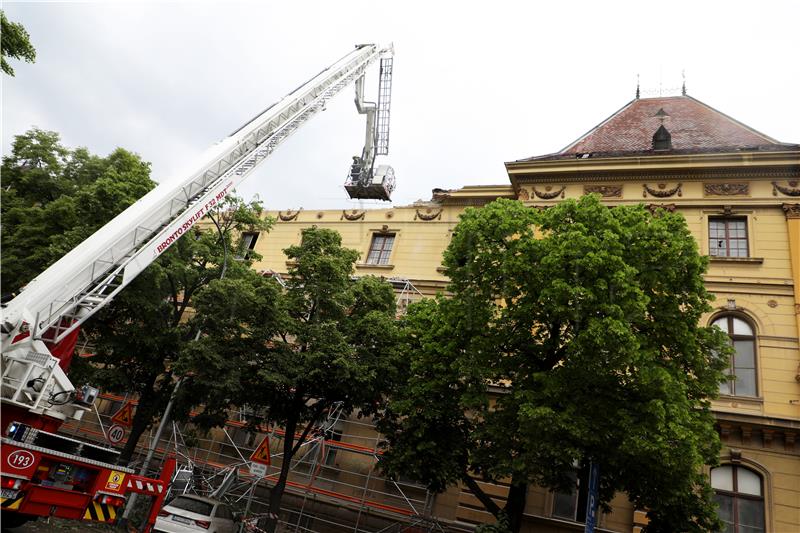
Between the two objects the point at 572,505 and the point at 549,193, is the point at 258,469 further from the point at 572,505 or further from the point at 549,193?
the point at 549,193

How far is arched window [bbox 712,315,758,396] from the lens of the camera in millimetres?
18188

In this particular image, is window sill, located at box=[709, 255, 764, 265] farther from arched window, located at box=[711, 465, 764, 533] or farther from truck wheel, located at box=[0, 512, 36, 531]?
truck wheel, located at box=[0, 512, 36, 531]

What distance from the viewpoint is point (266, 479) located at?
71.6 ft

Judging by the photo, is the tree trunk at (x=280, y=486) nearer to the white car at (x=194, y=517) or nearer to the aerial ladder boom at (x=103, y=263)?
the white car at (x=194, y=517)

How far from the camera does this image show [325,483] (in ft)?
70.3

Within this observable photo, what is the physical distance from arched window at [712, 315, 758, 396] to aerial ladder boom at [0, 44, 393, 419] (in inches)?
618

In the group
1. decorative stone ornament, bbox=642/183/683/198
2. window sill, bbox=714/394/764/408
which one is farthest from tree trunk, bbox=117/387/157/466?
decorative stone ornament, bbox=642/183/683/198

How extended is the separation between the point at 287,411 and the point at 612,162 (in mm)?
16339

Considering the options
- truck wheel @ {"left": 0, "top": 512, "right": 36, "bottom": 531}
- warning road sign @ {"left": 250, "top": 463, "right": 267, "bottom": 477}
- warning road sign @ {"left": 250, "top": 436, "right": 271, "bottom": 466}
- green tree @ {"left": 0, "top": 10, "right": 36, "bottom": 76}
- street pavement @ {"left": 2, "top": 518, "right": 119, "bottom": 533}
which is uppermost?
green tree @ {"left": 0, "top": 10, "right": 36, "bottom": 76}

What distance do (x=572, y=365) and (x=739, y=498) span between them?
326 inches

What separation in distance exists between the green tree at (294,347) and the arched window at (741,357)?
11.5 meters

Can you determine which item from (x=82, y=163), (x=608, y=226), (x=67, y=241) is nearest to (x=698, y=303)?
(x=608, y=226)

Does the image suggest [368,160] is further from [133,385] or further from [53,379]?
[53,379]

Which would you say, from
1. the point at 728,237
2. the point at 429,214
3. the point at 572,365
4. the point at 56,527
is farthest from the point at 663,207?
the point at 56,527
